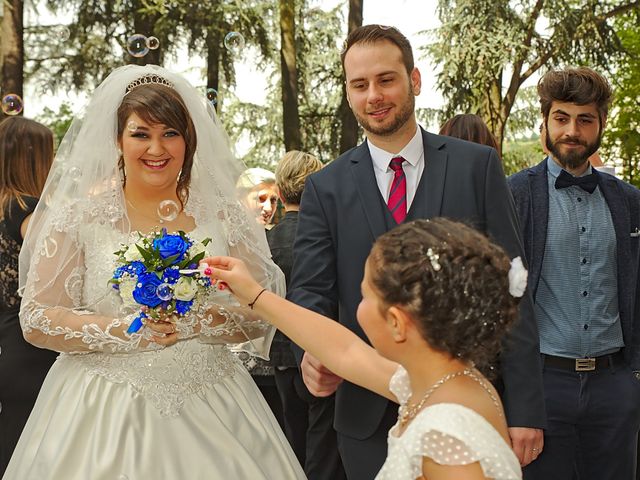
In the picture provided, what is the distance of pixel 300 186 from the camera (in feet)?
20.0

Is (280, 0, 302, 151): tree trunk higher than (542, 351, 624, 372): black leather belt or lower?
higher

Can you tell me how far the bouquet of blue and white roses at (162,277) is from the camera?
324 cm

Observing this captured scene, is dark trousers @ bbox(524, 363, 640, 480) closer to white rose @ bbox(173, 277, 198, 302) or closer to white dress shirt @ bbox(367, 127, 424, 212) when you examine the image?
white dress shirt @ bbox(367, 127, 424, 212)

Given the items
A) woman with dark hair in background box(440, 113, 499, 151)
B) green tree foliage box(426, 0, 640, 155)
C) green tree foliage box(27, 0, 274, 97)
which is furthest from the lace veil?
green tree foliage box(426, 0, 640, 155)

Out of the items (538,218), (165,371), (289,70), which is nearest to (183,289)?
(165,371)

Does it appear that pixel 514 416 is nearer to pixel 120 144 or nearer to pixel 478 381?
pixel 478 381

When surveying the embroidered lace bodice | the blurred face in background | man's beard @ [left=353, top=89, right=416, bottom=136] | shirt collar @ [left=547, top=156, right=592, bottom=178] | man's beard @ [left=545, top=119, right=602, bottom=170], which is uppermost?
man's beard @ [left=353, top=89, right=416, bottom=136]

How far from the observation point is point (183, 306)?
3320 mm

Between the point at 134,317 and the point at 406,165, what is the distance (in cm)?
130

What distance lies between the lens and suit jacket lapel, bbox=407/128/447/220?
3.17 m

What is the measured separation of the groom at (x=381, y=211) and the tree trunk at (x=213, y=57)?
1255 centimetres

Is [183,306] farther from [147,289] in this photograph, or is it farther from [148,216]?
[148,216]

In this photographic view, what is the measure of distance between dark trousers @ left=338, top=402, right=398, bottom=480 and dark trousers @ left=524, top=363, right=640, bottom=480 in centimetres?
130

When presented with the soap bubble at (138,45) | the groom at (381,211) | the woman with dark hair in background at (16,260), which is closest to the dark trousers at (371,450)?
the groom at (381,211)
